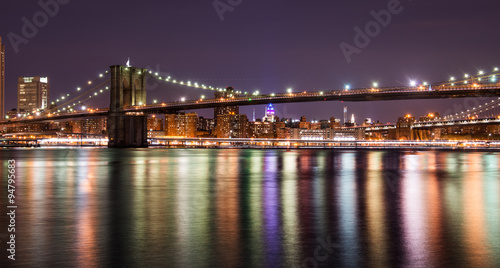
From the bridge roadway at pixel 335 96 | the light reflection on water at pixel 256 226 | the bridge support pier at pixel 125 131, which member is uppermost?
the bridge roadway at pixel 335 96

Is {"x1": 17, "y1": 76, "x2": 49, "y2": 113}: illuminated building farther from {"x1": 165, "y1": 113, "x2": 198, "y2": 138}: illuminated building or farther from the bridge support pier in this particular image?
the bridge support pier

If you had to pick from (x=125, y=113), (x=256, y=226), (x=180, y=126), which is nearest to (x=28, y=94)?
(x=180, y=126)

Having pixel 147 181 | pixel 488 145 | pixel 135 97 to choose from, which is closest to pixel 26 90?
pixel 135 97

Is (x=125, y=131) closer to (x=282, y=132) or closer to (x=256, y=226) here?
(x=256, y=226)

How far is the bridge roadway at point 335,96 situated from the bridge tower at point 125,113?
4.80ft

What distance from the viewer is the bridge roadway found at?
213 feet

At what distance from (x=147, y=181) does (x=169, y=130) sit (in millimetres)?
131734

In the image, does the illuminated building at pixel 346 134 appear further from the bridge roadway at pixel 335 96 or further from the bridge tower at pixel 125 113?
the bridge tower at pixel 125 113

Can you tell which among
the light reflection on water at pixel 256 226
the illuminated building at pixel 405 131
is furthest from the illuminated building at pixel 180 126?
the light reflection on water at pixel 256 226

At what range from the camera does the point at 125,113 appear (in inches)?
2940

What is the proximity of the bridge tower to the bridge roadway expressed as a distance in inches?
57.6

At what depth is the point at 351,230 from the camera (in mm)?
8539

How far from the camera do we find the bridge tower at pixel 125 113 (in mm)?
73688

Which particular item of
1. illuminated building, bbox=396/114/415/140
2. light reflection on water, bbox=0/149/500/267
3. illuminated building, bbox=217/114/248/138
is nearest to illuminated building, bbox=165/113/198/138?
illuminated building, bbox=217/114/248/138
